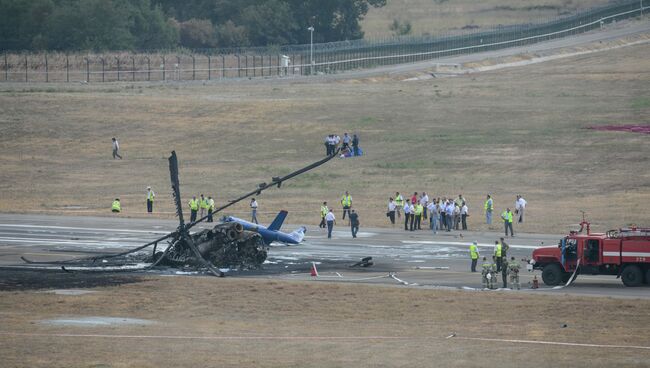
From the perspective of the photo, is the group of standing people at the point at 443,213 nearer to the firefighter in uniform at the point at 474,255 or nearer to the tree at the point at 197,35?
the firefighter in uniform at the point at 474,255

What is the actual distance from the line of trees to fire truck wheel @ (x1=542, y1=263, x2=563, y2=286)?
101 meters

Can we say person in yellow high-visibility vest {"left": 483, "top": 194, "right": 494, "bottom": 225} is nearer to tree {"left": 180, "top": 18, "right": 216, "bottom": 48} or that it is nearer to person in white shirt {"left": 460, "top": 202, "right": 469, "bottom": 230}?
person in white shirt {"left": 460, "top": 202, "right": 469, "bottom": 230}

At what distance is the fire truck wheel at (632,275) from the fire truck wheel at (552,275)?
2.19 metres

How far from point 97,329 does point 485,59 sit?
10914 centimetres

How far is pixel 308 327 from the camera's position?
105 feet

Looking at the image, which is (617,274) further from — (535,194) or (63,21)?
(63,21)

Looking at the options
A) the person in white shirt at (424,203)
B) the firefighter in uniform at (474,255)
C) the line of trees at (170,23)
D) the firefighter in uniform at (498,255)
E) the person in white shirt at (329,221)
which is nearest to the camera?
the firefighter in uniform at (498,255)

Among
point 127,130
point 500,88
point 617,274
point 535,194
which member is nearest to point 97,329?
point 617,274

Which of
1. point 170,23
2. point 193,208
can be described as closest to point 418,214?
point 193,208

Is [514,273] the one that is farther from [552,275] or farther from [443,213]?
[443,213]

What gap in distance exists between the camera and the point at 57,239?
172 feet

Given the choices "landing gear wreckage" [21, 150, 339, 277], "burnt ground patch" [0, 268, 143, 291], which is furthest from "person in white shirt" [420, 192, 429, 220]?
"burnt ground patch" [0, 268, 143, 291]

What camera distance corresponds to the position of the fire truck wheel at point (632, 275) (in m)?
37.8

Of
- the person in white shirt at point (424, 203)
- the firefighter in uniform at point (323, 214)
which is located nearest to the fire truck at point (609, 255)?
the firefighter in uniform at point (323, 214)
